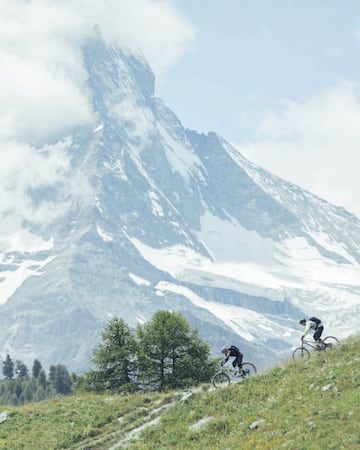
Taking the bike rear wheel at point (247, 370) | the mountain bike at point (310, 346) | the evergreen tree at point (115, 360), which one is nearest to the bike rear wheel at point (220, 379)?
the bike rear wheel at point (247, 370)

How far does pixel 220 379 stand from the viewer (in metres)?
44.6

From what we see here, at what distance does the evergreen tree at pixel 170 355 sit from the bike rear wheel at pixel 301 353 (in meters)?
15.9

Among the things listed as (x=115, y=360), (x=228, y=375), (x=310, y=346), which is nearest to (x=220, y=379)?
(x=228, y=375)

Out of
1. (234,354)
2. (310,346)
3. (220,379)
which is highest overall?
(234,354)

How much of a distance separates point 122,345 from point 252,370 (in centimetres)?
2267

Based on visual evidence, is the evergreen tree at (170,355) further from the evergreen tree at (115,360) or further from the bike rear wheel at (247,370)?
the bike rear wheel at (247,370)

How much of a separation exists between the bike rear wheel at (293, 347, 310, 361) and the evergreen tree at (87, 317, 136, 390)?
60.8 ft

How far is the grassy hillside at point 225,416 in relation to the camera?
31.3 meters

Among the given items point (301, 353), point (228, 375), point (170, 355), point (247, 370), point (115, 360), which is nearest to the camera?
point (228, 375)

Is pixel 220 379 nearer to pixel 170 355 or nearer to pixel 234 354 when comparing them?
pixel 234 354

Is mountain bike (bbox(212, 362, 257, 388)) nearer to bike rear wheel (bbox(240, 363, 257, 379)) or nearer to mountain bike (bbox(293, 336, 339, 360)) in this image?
bike rear wheel (bbox(240, 363, 257, 379))

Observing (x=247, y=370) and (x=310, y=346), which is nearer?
(x=247, y=370)

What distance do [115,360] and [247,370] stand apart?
22.2 m

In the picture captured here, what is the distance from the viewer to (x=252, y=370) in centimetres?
4628
